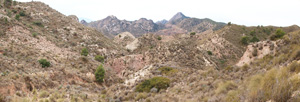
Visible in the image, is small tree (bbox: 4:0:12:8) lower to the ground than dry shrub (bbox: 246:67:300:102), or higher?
higher

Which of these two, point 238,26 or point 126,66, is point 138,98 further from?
point 238,26

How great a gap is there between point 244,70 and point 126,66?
1036 inches

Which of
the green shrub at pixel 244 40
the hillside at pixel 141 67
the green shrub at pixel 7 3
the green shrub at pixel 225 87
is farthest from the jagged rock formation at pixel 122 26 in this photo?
the green shrub at pixel 225 87

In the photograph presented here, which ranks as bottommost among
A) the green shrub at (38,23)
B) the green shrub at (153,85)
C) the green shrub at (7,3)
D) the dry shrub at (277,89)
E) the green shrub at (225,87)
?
the green shrub at (153,85)

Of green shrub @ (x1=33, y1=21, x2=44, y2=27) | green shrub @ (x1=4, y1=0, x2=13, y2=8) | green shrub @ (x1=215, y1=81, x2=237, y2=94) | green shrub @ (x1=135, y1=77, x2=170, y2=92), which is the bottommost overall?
green shrub @ (x1=135, y1=77, x2=170, y2=92)

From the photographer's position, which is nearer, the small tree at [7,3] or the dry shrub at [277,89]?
the dry shrub at [277,89]

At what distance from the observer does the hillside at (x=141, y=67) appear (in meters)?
7.09

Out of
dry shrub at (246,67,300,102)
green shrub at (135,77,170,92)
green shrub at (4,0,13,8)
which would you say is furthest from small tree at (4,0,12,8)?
dry shrub at (246,67,300,102)

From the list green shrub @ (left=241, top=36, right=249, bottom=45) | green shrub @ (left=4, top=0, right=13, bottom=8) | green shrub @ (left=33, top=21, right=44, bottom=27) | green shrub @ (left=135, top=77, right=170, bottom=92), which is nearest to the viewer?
green shrub @ (left=135, top=77, right=170, bottom=92)

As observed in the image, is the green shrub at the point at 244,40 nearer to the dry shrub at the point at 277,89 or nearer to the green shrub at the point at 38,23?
the dry shrub at the point at 277,89

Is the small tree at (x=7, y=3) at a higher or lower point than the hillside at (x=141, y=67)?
higher

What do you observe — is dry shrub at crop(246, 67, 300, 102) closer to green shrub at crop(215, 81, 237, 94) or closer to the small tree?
green shrub at crop(215, 81, 237, 94)

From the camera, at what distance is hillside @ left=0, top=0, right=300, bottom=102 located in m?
7.09

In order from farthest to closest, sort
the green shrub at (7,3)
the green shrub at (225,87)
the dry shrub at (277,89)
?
the green shrub at (7,3)
the green shrub at (225,87)
the dry shrub at (277,89)
